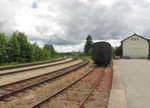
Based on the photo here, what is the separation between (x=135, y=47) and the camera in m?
54.9

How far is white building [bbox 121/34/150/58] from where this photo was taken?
177 ft

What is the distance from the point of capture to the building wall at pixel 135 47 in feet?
177

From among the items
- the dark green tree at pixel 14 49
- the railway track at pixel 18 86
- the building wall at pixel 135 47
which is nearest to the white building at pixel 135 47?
the building wall at pixel 135 47

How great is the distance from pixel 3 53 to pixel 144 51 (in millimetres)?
48621

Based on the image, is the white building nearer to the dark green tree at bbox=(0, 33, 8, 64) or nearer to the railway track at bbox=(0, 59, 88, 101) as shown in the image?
the dark green tree at bbox=(0, 33, 8, 64)

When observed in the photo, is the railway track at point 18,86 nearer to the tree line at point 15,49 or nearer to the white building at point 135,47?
→ the tree line at point 15,49

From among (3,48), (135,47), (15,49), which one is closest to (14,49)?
(15,49)

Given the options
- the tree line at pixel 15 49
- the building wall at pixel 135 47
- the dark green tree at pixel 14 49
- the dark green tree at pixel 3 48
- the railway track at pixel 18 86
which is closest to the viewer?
the railway track at pixel 18 86

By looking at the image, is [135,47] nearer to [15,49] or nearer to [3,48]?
[15,49]

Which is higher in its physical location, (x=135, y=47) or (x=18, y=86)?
(x=135, y=47)

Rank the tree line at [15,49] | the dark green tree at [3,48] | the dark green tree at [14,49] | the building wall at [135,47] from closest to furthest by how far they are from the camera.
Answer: the dark green tree at [3,48]
the tree line at [15,49]
the dark green tree at [14,49]
the building wall at [135,47]

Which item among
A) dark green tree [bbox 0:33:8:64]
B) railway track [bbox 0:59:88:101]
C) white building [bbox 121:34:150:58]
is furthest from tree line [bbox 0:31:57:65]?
white building [bbox 121:34:150:58]

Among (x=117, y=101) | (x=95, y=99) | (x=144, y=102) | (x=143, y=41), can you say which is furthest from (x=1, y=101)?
(x=143, y=41)

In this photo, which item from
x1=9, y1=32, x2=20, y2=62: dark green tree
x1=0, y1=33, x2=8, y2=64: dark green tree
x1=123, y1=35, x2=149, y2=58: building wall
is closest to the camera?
x1=0, y1=33, x2=8, y2=64: dark green tree
